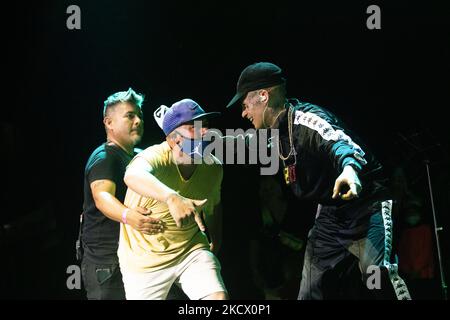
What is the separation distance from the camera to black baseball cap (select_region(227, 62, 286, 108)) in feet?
11.7

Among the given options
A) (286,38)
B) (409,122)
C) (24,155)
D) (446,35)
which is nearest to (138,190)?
(24,155)

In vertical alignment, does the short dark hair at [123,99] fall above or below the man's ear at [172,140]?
above

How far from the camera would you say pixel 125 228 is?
341 centimetres

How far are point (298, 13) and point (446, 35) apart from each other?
3.67ft

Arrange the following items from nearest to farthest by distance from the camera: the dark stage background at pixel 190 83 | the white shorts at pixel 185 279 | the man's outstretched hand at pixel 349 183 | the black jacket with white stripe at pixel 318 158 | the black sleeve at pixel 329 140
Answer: the man's outstretched hand at pixel 349 183 → the black sleeve at pixel 329 140 → the white shorts at pixel 185 279 → the black jacket with white stripe at pixel 318 158 → the dark stage background at pixel 190 83

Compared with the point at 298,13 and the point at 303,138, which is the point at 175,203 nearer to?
the point at 303,138

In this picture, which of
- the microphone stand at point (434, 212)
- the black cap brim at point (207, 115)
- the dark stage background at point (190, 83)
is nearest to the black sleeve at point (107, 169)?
the dark stage background at point (190, 83)

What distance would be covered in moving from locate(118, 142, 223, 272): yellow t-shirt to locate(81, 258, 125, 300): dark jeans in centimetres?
19

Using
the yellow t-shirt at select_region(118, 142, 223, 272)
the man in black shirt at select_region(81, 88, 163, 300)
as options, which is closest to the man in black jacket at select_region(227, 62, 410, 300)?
the yellow t-shirt at select_region(118, 142, 223, 272)

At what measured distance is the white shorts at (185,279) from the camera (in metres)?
3.13

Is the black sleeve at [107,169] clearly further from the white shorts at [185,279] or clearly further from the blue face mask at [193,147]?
the white shorts at [185,279]

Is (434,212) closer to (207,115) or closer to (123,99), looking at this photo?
(207,115)

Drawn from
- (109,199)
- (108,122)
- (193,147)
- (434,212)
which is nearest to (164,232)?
(109,199)

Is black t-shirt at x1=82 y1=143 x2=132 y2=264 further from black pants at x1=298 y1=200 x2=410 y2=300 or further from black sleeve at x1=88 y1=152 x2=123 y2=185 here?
black pants at x1=298 y1=200 x2=410 y2=300
